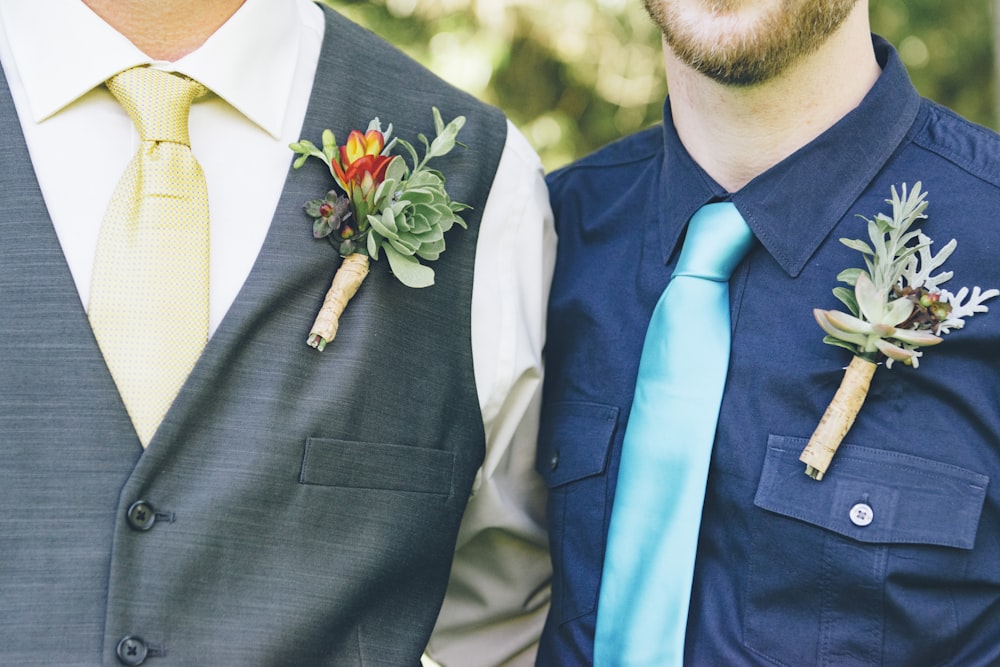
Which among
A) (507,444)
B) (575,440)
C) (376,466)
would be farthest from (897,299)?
(376,466)

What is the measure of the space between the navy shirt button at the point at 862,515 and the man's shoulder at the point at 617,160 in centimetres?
81

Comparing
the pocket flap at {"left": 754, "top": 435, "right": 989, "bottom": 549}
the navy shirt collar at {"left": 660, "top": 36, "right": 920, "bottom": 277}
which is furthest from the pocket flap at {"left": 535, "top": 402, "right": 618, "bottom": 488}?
the navy shirt collar at {"left": 660, "top": 36, "right": 920, "bottom": 277}

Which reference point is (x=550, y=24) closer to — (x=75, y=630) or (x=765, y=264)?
(x=765, y=264)

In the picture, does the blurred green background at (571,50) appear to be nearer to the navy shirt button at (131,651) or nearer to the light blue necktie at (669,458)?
the light blue necktie at (669,458)

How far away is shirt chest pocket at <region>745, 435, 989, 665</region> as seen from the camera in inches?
67.3

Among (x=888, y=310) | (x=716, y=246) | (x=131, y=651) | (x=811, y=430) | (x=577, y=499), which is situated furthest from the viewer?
(x=577, y=499)

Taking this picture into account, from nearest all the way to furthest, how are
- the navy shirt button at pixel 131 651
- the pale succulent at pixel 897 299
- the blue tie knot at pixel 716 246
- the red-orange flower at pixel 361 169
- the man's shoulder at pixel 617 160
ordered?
the navy shirt button at pixel 131 651 < the pale succulent at pixel 897 299 < the red-orange flower at pixel 361 169 < the blue tie knot at pixel 716 246 < the man's shoulder at pixel 617 160

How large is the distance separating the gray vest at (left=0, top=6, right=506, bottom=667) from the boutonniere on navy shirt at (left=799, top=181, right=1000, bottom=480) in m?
0.60

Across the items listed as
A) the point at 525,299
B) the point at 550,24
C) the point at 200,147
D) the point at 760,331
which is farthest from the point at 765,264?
the point at 550,24

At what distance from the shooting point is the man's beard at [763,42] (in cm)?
184

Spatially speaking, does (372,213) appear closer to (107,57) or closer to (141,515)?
(107,57)

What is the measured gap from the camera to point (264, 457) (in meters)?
1.71

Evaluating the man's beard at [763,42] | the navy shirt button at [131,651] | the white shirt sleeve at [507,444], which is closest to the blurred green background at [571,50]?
the white shirt sleeve at [507,444]

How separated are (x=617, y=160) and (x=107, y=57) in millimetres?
1019
